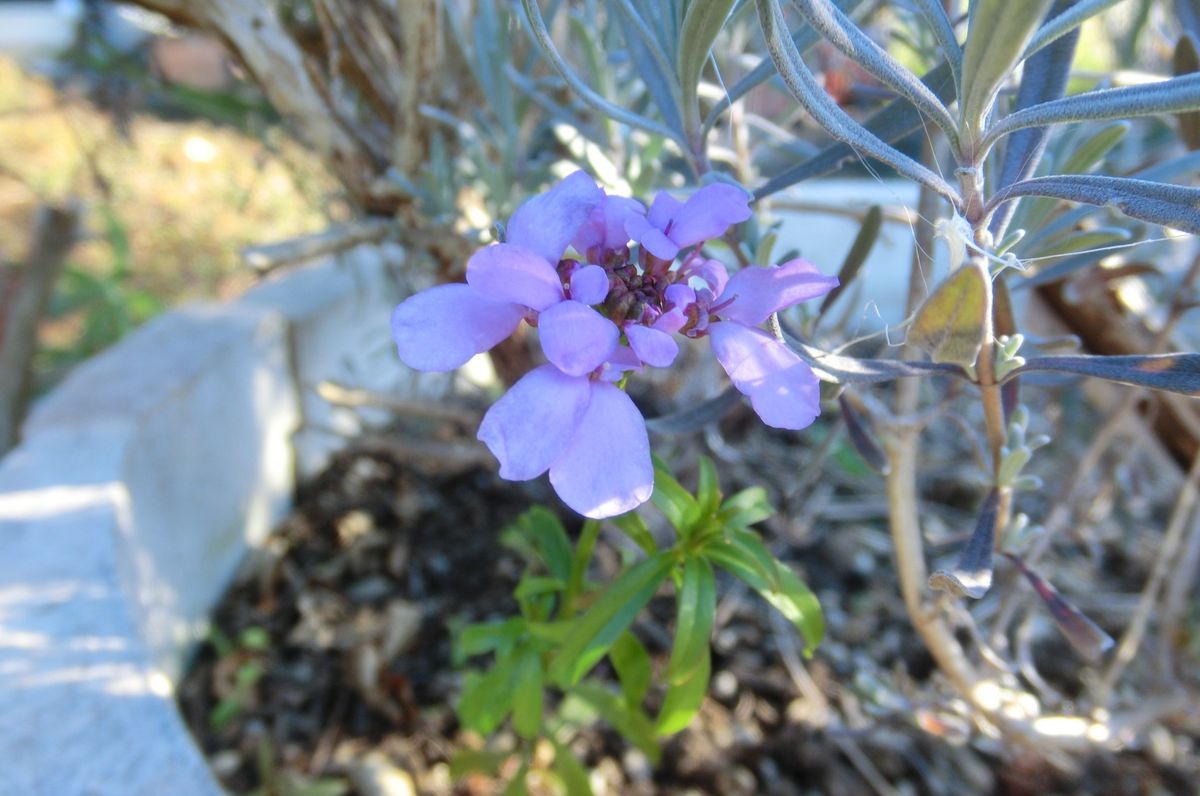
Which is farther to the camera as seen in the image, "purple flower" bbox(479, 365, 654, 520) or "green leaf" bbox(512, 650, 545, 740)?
"green leaf" bbox(512, 650, 545, 740)

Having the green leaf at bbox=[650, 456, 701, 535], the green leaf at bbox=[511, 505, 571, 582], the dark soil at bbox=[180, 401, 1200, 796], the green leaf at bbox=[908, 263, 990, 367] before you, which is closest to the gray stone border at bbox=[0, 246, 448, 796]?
the dark soil at bbox=[180, 401, 1200, 796]

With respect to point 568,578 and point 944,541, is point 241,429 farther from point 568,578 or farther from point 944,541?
point 944,541

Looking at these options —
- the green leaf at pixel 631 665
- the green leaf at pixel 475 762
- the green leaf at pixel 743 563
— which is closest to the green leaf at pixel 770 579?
the green leaf at pixel 743 563

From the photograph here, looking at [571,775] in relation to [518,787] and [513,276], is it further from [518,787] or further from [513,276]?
[513,276]

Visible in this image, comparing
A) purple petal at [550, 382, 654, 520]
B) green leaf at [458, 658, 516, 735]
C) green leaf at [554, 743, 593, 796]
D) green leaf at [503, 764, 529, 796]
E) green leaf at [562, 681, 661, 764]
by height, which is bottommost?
green leaf at [554, 743, 593, 796]

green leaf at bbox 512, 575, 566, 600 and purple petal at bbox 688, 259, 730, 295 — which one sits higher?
purple petal at bbox 688, 259, 730, 295

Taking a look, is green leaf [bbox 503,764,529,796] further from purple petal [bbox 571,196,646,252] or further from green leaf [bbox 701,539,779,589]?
purple petal [bbox 571,196,646,252]

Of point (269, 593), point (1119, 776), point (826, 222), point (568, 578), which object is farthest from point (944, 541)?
point (826, 222)
